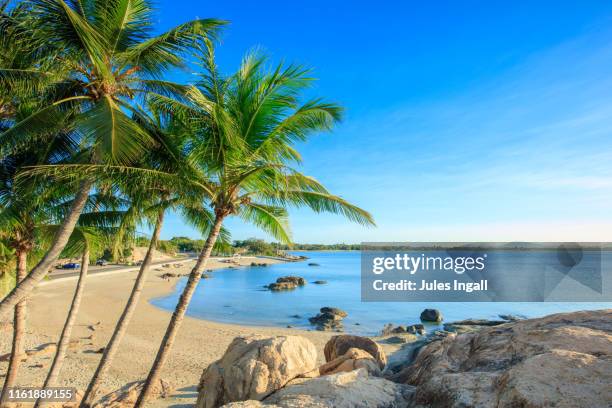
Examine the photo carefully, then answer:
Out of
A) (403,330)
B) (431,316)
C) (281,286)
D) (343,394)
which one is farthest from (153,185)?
(281,286)

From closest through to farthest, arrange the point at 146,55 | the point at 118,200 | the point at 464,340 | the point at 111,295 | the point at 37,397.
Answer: the point at 464,340 → the point at 146,55 → the point at 37,397 → the point at 118,200 → the point at 111,295

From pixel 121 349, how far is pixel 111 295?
2157cm

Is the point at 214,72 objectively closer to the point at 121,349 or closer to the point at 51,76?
the point at 51,76

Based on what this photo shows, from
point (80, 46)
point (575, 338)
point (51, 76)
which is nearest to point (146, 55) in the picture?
point (80, 46)

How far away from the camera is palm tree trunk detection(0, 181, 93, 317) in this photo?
21.7 feet

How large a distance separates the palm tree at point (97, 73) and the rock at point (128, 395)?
4.33m

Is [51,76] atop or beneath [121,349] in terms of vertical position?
atop

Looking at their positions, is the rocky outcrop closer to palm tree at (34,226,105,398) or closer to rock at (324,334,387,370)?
rock at (324,334,387,370)

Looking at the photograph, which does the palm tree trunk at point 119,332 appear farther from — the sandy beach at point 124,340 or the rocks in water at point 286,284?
the rocks in water at point 286,284

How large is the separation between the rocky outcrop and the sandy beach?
8.05 metres

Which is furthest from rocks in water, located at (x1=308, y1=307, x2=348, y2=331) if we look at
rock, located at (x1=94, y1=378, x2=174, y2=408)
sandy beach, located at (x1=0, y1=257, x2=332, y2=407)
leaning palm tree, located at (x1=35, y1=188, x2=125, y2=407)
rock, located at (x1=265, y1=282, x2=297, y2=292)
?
rock, located at (x1=265, y1=282, x2=297, y2=292)

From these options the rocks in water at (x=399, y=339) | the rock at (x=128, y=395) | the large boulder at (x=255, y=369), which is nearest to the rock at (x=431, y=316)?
the rocks in water at (x=399, y=339)

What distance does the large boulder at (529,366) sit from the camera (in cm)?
283

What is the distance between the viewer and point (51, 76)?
682 centimetres
